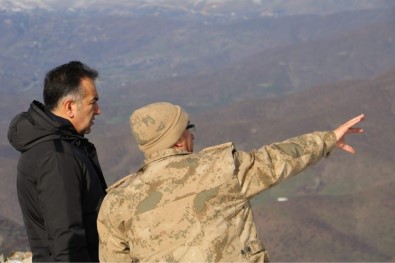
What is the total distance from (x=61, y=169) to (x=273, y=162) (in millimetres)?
1876

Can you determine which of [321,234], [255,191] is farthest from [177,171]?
[321,234]

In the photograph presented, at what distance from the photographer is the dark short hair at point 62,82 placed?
651 cm

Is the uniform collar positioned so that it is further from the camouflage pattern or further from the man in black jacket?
the man in black jacket

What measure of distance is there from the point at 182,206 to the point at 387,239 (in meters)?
158

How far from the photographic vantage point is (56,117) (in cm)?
637

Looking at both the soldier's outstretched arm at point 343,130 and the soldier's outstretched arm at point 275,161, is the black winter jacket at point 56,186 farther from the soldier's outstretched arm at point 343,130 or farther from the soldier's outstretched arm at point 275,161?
Answer: the soldier's outstretched arm at point 343,130

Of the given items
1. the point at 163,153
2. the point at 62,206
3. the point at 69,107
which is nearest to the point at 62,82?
the point at 69,107

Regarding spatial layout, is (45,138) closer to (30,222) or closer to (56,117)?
(56,117)

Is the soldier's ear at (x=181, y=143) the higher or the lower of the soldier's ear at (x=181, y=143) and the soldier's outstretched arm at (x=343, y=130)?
the higher

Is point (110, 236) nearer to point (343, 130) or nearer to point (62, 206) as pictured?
point (62, 206)

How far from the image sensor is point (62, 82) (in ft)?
21.4

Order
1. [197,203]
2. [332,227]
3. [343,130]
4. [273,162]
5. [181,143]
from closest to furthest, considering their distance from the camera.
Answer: [197,203]
[273,162]
[181,143]
[343,130]
[332,227]

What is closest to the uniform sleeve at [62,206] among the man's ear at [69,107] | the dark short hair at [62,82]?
the man's ear at [69,107]

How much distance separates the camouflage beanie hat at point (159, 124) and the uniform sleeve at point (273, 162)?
57 centimetres
